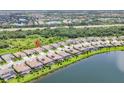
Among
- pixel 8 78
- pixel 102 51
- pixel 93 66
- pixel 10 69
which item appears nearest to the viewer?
pixel 8 78

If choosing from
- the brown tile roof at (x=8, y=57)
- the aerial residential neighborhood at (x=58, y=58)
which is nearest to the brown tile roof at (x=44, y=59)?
the aerial residential neighborhood at (x=58, y=58)

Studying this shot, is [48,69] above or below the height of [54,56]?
below

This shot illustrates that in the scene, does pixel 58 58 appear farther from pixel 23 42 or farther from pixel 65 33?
pixel 65 33

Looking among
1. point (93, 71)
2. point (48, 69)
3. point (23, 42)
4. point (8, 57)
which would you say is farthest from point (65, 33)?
point (48, 69)

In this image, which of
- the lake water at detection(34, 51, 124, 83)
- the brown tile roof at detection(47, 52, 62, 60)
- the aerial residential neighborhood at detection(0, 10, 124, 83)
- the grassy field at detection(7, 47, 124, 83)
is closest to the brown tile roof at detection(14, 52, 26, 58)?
the aerial residential neighborhood at detection(0, 10, 124, 83)

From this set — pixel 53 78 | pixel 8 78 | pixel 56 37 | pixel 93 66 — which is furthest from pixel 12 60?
pixel 56 37

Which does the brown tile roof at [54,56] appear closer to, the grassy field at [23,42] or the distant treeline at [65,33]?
the grassy field at [23,42]

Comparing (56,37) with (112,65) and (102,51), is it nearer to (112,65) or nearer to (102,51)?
(102,51)
